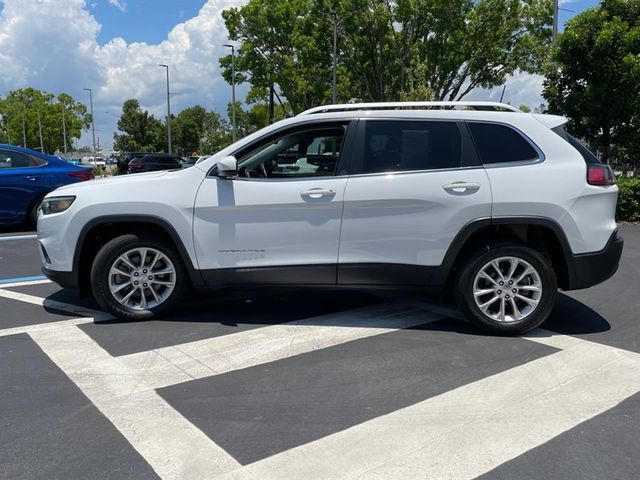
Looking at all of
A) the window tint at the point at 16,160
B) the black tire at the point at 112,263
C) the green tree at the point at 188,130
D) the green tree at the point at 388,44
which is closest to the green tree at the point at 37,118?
the green tree at the point at 188,130

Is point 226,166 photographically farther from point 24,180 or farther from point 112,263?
point 24,180

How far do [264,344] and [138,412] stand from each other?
4.30 feet

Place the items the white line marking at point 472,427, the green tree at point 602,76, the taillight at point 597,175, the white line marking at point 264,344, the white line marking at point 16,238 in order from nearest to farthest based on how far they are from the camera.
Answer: the white line marking at point 472,427, the white line marking at point 264,344, the taillight at point 597,175, the white line marking at point 16,238, the green tree at point 602,76

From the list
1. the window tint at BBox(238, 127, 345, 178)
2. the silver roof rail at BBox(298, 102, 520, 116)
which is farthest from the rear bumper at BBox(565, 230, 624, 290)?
the window tint at BBox(238, 127, 345, 178)

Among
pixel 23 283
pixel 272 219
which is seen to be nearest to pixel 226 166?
pixel 272 219

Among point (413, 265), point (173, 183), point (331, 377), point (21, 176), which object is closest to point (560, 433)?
point (331, 377)

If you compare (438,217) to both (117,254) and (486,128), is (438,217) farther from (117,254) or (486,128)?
(117,254)

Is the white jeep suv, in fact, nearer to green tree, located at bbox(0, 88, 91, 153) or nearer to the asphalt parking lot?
the asphalt parking lot

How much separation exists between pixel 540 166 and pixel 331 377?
2.38 meters

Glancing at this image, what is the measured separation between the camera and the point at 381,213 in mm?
4656

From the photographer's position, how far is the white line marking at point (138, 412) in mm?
2844

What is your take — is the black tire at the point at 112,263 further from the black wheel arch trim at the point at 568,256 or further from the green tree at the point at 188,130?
the green tree at the point at 188,130

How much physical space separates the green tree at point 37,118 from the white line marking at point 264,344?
9197 cm

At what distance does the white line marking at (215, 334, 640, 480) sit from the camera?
280cm
